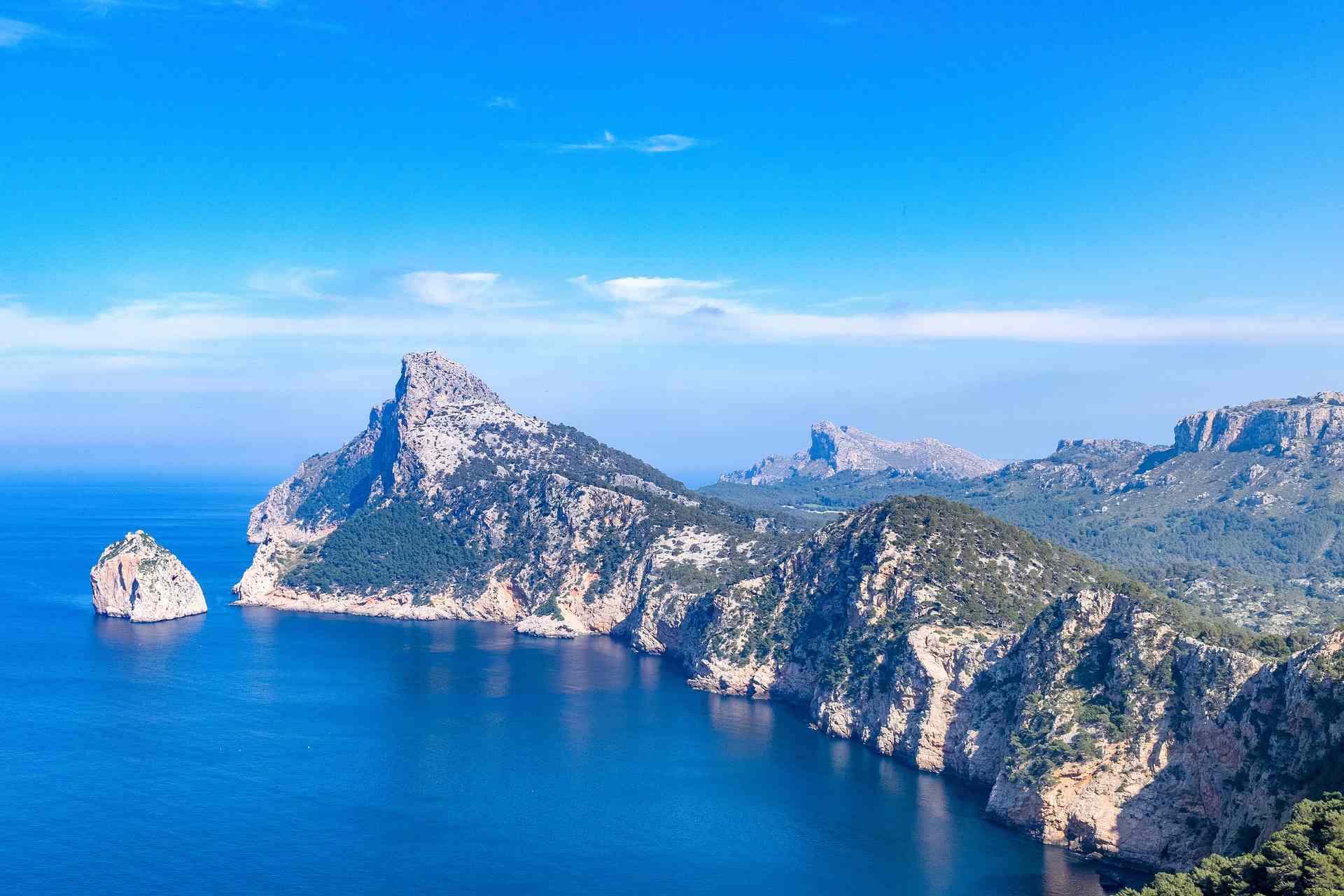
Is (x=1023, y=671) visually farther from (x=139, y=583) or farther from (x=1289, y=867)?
(x=139, y=583)

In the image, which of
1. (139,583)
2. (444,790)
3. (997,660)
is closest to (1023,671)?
(997,660)

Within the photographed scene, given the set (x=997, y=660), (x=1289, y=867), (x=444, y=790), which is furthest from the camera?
(x=997, y=660)

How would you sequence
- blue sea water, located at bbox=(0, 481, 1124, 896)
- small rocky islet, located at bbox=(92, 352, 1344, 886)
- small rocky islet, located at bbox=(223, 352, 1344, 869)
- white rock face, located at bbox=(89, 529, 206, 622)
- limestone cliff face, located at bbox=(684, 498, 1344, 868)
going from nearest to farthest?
limestone cliff face, located at bbox=(684, 498, 1344, 868) → small rocky islet, located at bbox=(223, 352, 1344, 869) → small rocky islet, located at bbox=(92, 352, 1344, 886) → blue sea water, located at bbox=(0, 481, 1124, 896) → white rock face, located at bbox=(89, 529, 206, 622)

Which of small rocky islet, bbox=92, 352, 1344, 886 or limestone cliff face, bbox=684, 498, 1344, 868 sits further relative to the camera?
small rocky islet, bbox=92, 352, 1344, 886

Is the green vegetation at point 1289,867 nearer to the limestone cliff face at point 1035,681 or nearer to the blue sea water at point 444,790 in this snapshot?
the limestone cliff face at point 1035,681

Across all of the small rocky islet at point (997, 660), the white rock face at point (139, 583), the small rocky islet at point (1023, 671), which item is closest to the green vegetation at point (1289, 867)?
the small rocky islet at point (997, 660)

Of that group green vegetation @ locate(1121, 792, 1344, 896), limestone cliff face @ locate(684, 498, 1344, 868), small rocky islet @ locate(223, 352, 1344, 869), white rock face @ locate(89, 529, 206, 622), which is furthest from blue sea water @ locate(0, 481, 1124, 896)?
white rock face @ locate(89, 529, 206, 622)

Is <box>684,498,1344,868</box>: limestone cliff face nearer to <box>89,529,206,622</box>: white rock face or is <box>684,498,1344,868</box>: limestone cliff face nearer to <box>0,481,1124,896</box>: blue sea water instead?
<box>0,481,1124,896</box>: blue sea water
